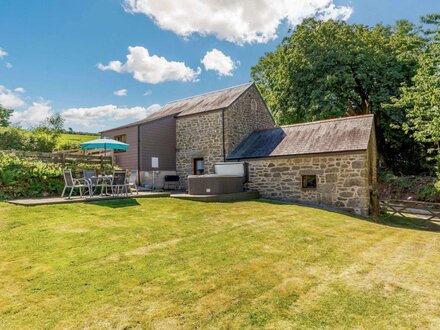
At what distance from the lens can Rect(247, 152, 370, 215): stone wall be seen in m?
12.1

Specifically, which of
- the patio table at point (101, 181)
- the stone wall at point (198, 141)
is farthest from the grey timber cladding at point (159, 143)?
the patio table at point (101, 181)

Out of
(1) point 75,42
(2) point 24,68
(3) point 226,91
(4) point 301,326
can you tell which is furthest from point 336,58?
(4) point 301,326

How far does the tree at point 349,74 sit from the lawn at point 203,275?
14.5 m

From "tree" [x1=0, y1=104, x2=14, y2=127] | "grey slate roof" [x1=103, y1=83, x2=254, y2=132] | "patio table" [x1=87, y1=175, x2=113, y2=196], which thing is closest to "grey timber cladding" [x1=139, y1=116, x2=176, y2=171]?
"grey slate roof" [x1=103, y1=83, x2=254, y2=132]

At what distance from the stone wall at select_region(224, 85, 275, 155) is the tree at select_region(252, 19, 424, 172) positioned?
2748mm

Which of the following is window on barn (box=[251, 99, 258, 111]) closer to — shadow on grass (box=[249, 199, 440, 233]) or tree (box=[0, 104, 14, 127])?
shadow on grass (box=[249, 199, 440, 233])

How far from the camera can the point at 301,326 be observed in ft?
10.2

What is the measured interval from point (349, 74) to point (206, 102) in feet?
32.9

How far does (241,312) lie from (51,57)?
48.2 ft

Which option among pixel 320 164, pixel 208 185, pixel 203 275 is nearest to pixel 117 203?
pixel 208 185

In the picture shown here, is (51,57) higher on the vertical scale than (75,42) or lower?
lower

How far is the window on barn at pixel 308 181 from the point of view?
45.2 feet

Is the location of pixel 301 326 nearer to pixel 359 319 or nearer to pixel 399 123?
pixel 359 319

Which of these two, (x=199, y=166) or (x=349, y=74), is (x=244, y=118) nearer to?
(x=199, y=166)
